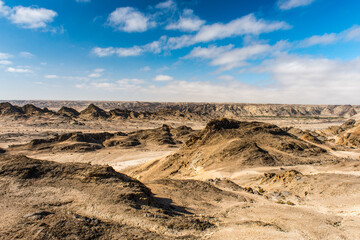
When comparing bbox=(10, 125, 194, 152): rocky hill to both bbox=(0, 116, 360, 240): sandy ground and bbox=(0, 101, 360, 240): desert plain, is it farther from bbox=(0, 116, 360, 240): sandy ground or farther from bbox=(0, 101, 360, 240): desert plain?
bbox=(0, 116, 360, 240): sandy ground

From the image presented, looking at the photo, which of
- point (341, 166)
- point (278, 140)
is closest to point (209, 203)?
point (341, 166)

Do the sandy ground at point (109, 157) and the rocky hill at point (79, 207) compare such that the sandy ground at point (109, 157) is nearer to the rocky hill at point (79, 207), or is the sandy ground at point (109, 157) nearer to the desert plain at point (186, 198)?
the desert plain at point (186, 198)

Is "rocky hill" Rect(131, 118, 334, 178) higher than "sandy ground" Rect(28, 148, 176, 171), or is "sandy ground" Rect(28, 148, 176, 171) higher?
"rocky hill" Rect(131, 118, 334, 178)

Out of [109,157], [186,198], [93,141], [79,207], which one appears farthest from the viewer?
[93,141]

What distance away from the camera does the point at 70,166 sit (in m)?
10.8

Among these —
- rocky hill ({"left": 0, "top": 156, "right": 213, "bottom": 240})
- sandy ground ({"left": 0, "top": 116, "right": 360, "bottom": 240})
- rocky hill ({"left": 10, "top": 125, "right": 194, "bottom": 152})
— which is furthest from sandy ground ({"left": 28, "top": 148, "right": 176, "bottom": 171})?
rocky hill ({"left": 0, "top": 156, "right": 213, "bottom": 240})

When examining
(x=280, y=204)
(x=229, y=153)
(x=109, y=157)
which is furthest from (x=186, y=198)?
(x=109, y=157)

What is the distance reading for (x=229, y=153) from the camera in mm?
23297

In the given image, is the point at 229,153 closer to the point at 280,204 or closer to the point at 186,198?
the point at 280,204

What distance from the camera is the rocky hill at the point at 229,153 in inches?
872

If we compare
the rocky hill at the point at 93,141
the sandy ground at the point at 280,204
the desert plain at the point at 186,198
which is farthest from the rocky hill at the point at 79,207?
the rocky hill at the point at 93,141

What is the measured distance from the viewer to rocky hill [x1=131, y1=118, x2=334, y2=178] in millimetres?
22156

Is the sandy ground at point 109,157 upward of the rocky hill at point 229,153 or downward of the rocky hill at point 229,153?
downward

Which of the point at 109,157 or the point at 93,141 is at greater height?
the point at 93,141
